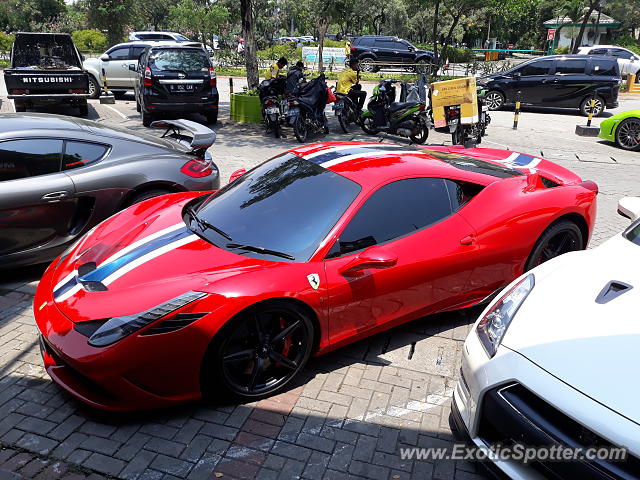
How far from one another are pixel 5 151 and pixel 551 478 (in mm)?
4840

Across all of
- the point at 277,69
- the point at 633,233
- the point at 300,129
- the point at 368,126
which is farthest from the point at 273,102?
the point at 633,233

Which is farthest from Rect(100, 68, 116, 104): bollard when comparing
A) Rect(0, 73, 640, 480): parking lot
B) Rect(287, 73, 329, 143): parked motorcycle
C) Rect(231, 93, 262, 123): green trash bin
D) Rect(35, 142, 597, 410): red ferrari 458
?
Rect(35, 142, 597, 410): red ferrari 458

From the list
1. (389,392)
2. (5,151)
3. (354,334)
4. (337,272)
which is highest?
(5,151)

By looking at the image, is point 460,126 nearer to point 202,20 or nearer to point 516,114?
point 516,114

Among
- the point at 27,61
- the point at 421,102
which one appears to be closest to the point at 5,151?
the point at 421,102

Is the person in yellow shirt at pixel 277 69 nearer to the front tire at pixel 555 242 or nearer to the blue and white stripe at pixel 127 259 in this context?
the front tire at pixel 555 242

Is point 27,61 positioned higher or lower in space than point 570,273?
higher

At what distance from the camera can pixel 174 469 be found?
2980mm

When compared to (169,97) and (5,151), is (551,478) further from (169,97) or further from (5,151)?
(169,97)

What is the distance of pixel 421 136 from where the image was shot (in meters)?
12.3

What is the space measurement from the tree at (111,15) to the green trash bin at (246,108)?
22.5 meters

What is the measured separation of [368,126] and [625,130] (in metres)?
5.70

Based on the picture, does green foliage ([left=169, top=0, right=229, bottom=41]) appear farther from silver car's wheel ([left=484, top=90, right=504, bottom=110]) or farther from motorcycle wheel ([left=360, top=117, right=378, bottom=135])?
motorcycle wheel ([left=360, top=117, right=378, bottom=135])

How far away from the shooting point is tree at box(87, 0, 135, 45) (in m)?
31.8
